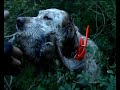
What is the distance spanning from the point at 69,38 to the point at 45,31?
0.35 m

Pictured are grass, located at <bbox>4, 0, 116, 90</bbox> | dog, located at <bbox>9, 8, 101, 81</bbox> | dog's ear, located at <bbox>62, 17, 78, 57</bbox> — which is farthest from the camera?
grass, located at <bbox>4, 0, 116, 90</bbox>

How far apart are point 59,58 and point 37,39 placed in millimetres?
329

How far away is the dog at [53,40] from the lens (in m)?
3.36

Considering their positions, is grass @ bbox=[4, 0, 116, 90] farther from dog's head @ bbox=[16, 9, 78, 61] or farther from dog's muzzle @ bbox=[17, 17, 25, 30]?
dog's muzzle @ bbox=[17, 17, 25, 30]

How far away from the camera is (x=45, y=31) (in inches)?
139

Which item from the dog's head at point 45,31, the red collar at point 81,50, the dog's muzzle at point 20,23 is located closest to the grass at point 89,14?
the red collar at point 81,50

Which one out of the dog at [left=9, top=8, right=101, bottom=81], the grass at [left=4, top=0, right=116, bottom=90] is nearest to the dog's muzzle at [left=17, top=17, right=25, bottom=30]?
the dog at [left=9, top=8, right=101, bottom=81]

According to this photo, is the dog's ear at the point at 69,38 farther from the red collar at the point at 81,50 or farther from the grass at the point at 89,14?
the grass at the point at 89,14

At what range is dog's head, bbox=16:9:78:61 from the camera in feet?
11.0

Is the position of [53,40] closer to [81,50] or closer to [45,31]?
[45,31]

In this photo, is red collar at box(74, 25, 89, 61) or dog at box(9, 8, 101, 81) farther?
red collar at box(74, 25, 89, 61)

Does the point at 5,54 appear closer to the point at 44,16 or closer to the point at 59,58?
the point at 59,58

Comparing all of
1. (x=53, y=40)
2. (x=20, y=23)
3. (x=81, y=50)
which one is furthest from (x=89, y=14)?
(x=20, y=23)

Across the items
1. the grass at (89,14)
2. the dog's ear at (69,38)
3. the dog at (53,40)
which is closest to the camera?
the dog at (53,40)
